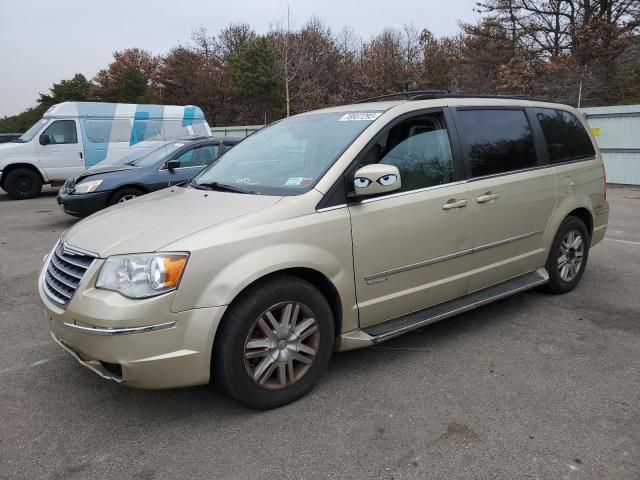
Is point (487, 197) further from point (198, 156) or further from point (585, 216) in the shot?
point (198, 156)

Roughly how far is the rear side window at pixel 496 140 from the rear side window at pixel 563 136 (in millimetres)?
270

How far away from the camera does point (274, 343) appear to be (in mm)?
2893

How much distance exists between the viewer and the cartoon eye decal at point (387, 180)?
3111 millimetres

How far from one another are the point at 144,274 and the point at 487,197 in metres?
2.53

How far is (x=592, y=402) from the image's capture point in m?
2.99

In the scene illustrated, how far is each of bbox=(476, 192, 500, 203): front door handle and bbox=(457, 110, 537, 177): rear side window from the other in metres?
0.16

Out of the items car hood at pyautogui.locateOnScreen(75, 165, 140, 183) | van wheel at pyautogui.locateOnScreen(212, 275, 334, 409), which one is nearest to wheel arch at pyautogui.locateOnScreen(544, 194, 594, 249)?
van wheel at pyautogui.locateOnScreen(212, 275, 334, 409)

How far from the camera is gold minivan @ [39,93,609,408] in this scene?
2.62 meters

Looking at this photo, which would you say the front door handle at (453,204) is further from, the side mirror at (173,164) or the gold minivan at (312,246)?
the side mirror at (173,164)

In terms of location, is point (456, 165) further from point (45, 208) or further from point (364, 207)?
point (45, 208)

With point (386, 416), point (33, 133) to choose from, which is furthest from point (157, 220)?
point (33, 133)

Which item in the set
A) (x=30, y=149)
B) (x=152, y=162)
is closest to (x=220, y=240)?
(x=152, y=162)

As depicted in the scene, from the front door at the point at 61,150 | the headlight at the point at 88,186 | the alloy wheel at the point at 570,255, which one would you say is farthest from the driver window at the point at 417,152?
the front door at the point at 61,150

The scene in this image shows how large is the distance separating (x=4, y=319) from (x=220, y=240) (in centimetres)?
288
